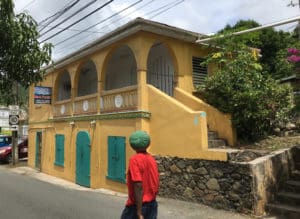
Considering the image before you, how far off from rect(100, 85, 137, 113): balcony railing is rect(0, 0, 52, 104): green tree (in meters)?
6.23

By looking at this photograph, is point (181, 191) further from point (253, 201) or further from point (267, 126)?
point (267, 126)

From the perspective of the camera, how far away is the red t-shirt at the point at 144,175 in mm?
3838

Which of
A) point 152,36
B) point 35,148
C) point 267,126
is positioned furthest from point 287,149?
point 35,148

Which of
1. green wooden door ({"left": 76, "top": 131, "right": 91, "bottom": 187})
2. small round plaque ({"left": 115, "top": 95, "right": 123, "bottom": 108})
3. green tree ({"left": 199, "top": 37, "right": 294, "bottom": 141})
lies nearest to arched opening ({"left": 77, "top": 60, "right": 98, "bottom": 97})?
green wooden door ({"left": 76, "top": 131, "right": 91, "bottom": 187})

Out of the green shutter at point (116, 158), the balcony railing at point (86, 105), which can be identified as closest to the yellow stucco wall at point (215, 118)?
the green shutter at point (116, 158)

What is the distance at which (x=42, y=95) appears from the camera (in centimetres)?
1698

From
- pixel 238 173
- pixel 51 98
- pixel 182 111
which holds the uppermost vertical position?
pixel 51 98

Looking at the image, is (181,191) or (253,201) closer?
(253,201)

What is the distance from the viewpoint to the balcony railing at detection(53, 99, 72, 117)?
15445 mm

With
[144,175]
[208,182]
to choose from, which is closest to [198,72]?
[208,182]

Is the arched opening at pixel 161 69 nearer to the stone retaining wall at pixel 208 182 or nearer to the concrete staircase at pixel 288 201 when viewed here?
the stone retaining wall at pixel 208 182

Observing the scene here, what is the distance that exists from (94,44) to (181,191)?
21.2ft

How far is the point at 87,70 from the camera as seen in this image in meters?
17.7

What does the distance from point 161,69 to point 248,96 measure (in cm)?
446
